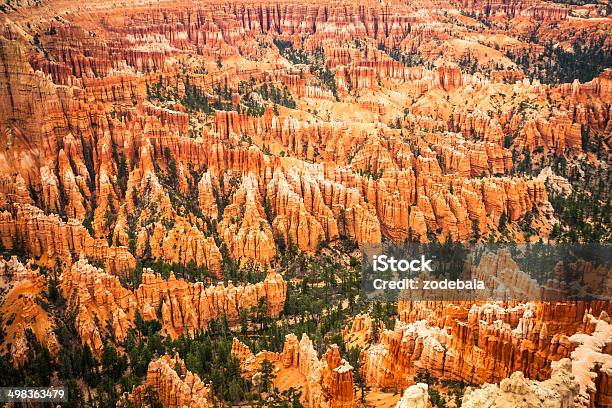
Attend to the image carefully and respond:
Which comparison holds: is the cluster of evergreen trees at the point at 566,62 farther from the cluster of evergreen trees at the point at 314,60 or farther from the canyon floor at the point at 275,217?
the cluster of evergreen trees at the point at 314,60

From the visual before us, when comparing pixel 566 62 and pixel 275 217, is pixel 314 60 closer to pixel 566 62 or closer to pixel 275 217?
pixel 566 62

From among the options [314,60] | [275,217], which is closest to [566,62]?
[314,60]

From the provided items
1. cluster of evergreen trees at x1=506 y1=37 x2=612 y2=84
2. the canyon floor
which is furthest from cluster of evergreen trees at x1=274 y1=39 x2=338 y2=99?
cluster of evergreen trees at x1=506 y1=37 x2=612 y2=84

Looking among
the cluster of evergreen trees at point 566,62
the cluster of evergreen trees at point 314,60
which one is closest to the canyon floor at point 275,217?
the cluster of evergreen trees at point 314,60

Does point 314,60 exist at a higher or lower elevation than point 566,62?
higher

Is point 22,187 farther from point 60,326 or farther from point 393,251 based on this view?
point 393,251

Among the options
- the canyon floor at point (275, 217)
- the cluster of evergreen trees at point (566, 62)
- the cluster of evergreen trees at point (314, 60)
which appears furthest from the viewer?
the cluster of evergreen trees at point (566, 62)

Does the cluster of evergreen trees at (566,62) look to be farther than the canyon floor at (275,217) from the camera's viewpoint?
Yes

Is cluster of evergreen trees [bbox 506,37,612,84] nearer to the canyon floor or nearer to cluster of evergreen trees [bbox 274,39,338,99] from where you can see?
the canyon floor
